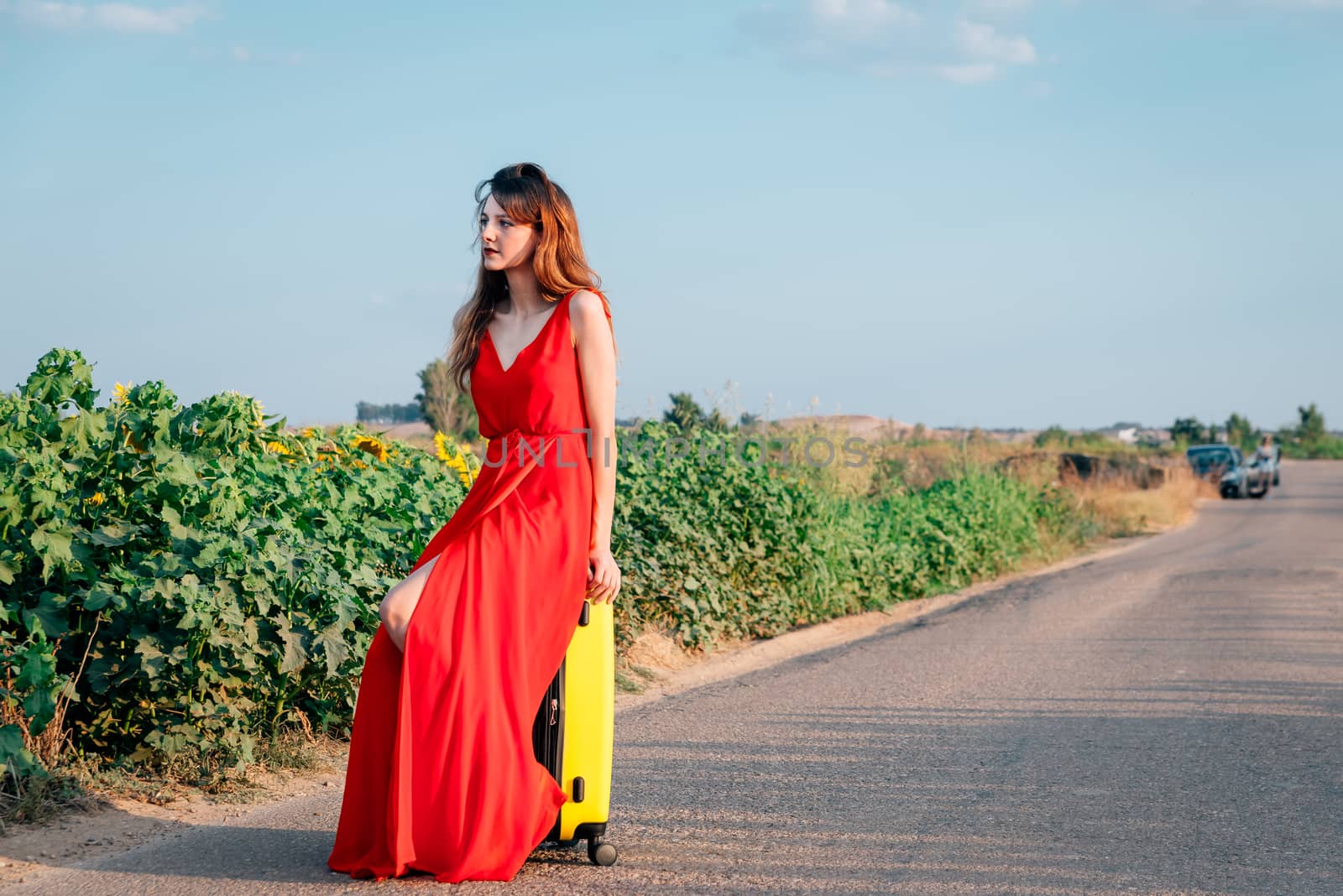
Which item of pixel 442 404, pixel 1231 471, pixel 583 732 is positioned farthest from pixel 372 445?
pixel 1231 471

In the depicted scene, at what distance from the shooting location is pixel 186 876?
3.74 metres

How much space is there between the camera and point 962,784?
4.93m

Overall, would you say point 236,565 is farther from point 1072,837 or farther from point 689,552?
point 689,552

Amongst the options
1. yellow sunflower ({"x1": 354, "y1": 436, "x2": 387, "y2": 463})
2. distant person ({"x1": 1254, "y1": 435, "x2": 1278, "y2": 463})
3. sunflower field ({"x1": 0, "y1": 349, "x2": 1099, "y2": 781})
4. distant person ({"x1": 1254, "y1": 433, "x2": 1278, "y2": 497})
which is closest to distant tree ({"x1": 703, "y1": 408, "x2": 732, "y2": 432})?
yellow sunflower ({"x1": 354, "y1": 436, "x2": 387, "y2": 463})

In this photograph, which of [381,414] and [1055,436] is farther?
[1055,436]

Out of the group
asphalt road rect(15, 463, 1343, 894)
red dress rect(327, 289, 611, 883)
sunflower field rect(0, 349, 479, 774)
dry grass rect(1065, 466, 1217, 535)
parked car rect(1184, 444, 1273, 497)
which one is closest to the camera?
red dress rect(327, 289, 611, 883)

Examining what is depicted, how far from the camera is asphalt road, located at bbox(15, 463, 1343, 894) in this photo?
378cm

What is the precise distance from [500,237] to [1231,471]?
34.3 m

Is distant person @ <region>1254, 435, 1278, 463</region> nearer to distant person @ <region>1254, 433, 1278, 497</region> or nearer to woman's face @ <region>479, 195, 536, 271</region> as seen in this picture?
distant person @ <region>1254, 433, 1278, 497</region>

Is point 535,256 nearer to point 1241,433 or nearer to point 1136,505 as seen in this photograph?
point 1136,505

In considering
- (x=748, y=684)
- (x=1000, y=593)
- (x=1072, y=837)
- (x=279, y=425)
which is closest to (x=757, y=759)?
(x=1072, y=837)

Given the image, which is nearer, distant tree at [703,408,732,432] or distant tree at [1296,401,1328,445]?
distant tree at [703,408,732,432]

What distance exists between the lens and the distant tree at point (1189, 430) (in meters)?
72.8

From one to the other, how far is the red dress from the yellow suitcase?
92 mm
